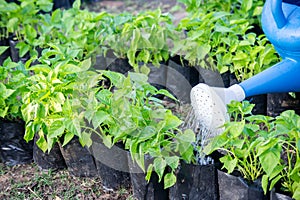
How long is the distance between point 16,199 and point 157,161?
26.9 inches

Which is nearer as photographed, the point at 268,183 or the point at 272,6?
the point at 268,183

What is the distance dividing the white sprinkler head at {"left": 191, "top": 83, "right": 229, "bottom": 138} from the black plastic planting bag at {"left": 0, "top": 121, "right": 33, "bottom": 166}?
747mm

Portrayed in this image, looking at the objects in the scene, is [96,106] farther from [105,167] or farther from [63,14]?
[63,14]

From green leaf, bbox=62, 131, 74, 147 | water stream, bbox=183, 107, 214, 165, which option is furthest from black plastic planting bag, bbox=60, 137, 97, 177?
water stream, bbox=183, 107, 214, 165

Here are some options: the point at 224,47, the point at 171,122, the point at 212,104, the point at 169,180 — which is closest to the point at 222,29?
the point at 224,47

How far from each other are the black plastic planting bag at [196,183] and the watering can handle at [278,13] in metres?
0.63

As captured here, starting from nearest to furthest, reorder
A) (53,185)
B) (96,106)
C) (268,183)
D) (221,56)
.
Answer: (268,183), (96,106), (53,185), (221,56)

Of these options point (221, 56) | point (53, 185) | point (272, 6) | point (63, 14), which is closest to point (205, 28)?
point (221, 56)

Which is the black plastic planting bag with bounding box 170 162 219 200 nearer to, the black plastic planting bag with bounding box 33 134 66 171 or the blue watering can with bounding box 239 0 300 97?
the blue watering can with bounding box 239 0 300 97

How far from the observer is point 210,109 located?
2301 mm

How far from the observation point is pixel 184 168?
6.77 feet

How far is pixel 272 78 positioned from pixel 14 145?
1.10 meters

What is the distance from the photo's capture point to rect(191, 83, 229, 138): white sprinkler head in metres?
2.30

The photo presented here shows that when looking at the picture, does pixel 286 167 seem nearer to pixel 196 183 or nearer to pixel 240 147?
pixel 240 147
